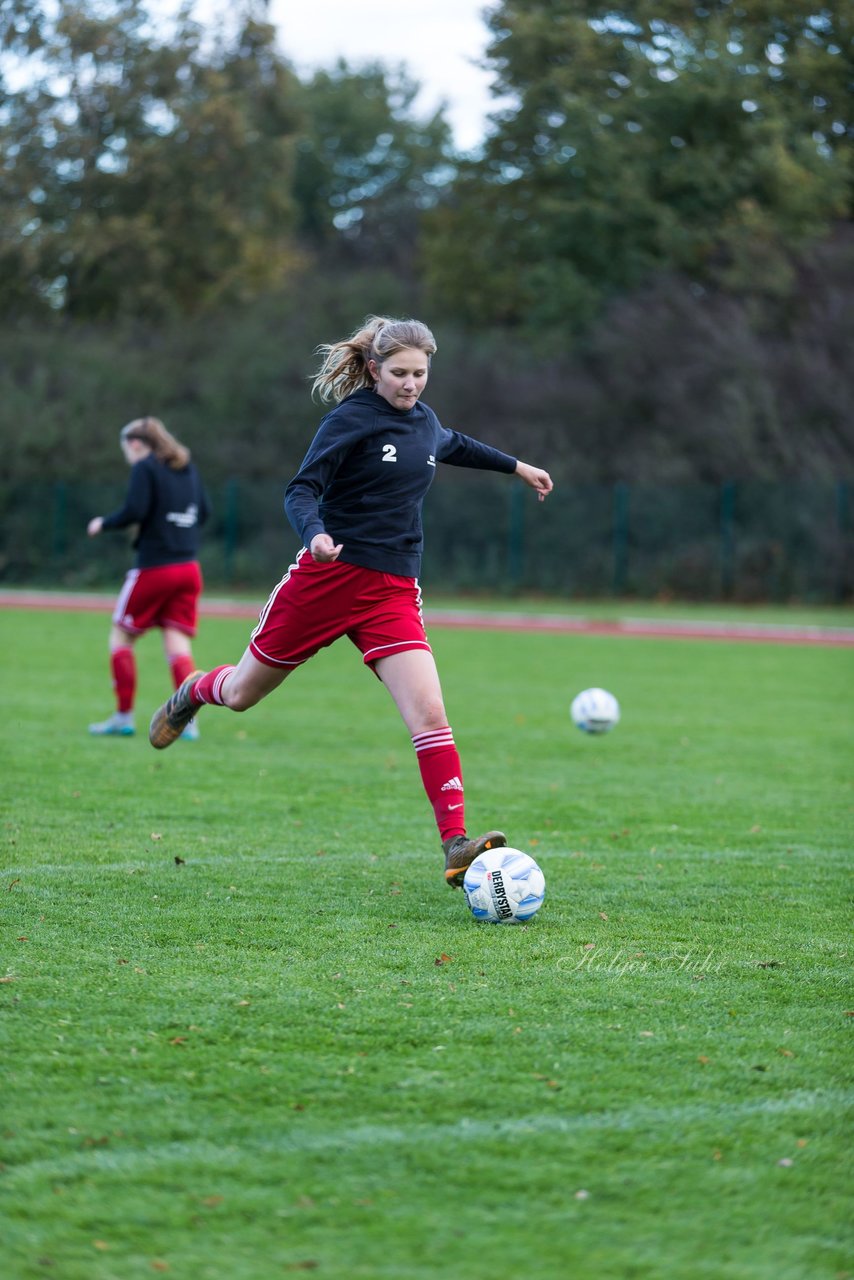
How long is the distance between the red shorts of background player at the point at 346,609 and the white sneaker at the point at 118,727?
439 cm

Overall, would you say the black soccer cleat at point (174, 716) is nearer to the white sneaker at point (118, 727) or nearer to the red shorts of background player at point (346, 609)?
the red shorts of background player at point (346, 609)

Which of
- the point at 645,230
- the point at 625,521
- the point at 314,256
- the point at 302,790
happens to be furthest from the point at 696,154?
the point at 302,790

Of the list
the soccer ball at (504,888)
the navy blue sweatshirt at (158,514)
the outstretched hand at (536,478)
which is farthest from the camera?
the navy blue sweatshirt at (158,514)

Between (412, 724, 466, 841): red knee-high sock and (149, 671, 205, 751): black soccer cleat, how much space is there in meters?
1.47

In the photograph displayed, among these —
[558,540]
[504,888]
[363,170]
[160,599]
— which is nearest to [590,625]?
[558,540]

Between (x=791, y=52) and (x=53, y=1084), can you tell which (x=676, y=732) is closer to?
(x=53, y=1084)

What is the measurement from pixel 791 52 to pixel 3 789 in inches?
1356

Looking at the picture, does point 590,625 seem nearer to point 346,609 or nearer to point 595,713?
point 595,713

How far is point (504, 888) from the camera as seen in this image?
5.08 meters

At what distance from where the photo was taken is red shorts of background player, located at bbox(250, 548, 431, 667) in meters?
5.71

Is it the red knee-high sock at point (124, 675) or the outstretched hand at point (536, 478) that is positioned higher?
the outstretched hand at point (536, 478)

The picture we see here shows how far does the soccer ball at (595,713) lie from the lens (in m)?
10.3

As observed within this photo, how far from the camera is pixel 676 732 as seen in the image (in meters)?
11.0

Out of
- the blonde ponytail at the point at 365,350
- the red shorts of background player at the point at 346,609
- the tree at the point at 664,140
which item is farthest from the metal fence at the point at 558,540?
the red shorts of background player at the point at 346,609
